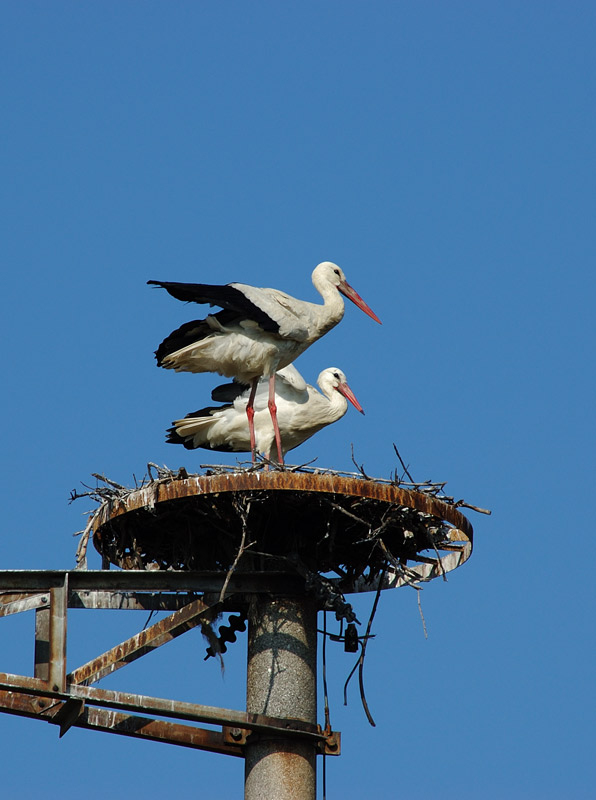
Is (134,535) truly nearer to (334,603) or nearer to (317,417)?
(334,603)

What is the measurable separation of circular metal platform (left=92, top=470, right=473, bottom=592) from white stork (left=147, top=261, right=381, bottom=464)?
7.18 ft

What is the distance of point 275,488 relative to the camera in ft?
36.8

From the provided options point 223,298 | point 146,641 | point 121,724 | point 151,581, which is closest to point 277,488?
A: point 151,581

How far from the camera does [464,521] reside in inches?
478

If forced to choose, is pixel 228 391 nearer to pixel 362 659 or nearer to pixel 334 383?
pixel 334 383

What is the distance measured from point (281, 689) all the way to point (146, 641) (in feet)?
3.63

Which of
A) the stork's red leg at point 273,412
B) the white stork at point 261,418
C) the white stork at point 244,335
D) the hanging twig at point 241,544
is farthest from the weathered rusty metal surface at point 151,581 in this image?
the white stork at point 261,418

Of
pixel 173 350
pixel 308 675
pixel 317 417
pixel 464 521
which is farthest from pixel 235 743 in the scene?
pixel 317 417

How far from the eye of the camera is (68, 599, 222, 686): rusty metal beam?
1098cm

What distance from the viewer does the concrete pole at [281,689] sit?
37.4 ft

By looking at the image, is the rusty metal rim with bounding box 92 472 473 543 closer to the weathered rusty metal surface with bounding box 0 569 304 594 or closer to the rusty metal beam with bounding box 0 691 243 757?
the weathered rusty metal surface with bounding box 0 569 304 594

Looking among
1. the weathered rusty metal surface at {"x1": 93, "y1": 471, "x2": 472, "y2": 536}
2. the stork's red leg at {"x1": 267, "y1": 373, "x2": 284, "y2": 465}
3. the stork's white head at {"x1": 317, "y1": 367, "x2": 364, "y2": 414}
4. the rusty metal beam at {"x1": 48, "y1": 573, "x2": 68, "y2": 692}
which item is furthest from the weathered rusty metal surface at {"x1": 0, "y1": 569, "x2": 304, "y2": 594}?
the stork's white head at {"x1": 317, "y1": 367, "x2": 364, "y2": 414}

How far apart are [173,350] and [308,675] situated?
11.9ft

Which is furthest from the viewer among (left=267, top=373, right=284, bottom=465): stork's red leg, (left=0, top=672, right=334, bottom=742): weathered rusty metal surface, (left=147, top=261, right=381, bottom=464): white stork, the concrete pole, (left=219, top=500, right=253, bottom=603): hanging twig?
(left=267, top=373, right=284, bottom=465): stork's red leg
